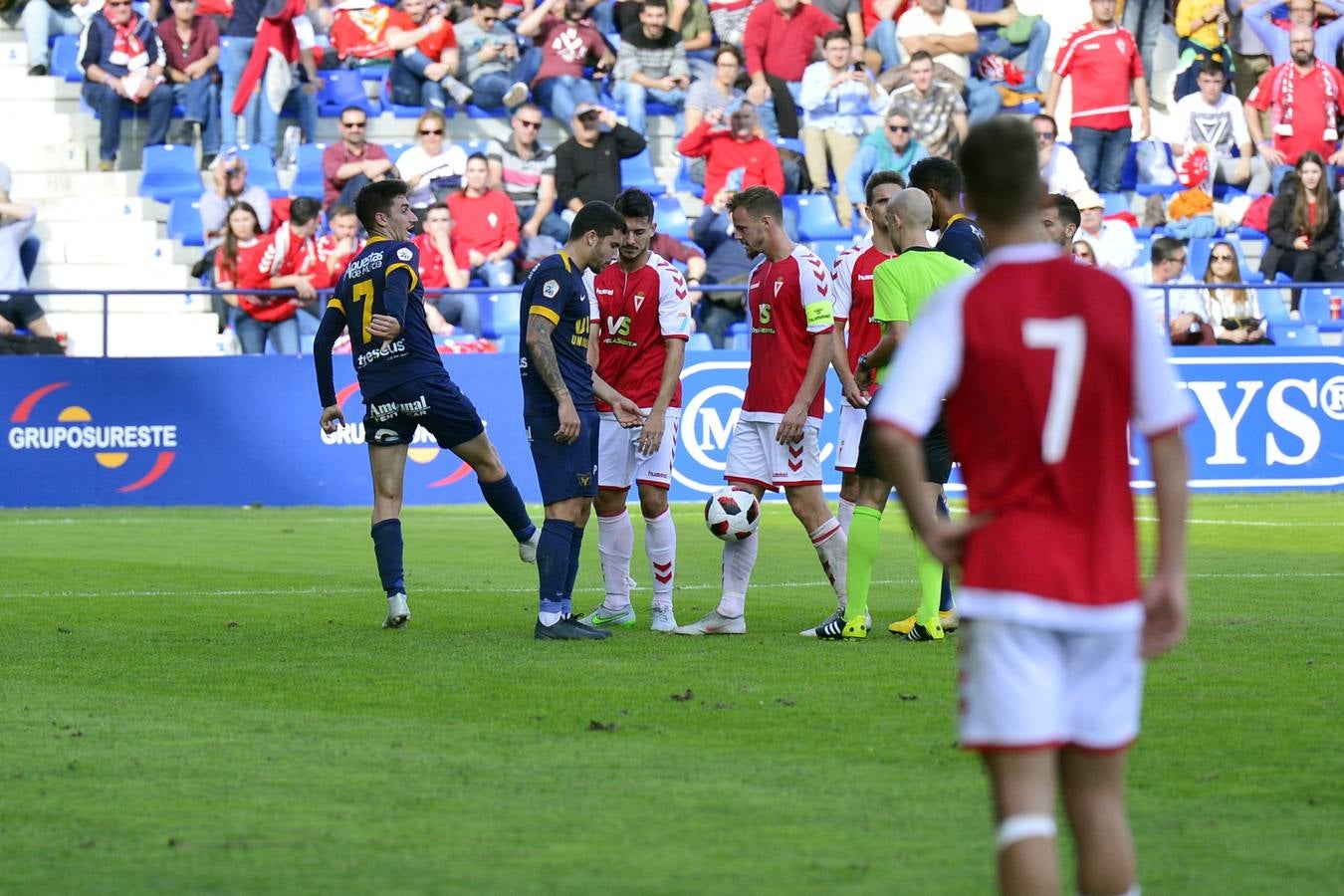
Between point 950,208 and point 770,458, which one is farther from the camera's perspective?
point 770,458

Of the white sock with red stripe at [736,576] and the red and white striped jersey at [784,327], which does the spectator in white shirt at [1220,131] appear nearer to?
the red and white striped jersey at [784,327]

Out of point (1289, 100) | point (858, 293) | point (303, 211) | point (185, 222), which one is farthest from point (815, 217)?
point (858, 293)

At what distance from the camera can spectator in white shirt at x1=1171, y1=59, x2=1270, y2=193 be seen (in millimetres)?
24281

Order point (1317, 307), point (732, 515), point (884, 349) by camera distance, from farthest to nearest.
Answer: point (1317, 307) → point (732, 515) → point (884, 349)

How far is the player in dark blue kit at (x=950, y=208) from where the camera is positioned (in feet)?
31.5

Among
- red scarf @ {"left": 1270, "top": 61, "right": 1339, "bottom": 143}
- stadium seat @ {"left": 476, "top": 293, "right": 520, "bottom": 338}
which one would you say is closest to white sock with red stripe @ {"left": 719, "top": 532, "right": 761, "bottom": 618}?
stadium seat @ {"left": 476, "top": 293, "right": 520, "bottom": 338}

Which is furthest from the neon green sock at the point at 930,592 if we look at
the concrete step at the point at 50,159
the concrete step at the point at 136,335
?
the concrete step at the point at 50,159

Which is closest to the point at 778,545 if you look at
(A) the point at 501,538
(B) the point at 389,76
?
(A) the point at 501,538

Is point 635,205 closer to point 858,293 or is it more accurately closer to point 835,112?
point 858,293

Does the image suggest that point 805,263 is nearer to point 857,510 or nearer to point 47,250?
point 857,510

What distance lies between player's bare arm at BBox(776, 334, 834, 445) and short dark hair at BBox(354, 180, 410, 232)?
87.8 inches

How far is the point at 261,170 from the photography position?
22906 mm

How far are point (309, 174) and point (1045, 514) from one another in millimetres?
20038

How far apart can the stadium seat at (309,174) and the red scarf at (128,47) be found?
2.08 metres
